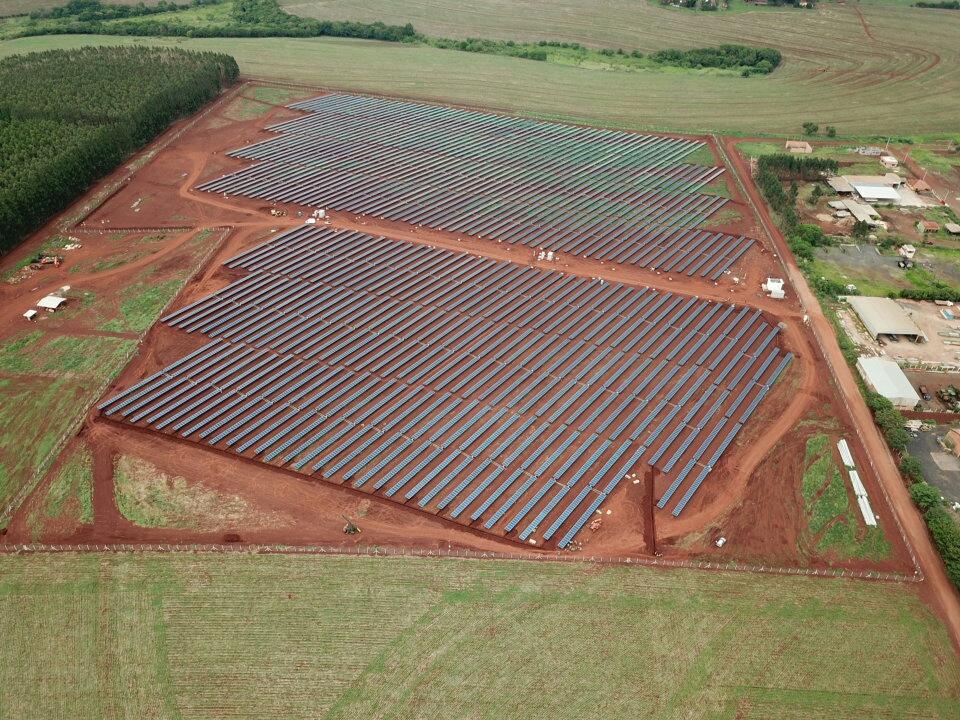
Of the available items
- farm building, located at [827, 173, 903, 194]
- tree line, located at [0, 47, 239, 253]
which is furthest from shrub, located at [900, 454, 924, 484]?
tree line, located at [0, 47, 239, 253]

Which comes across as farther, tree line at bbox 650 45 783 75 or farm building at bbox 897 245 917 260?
tree line at bbox 650 45 783 75

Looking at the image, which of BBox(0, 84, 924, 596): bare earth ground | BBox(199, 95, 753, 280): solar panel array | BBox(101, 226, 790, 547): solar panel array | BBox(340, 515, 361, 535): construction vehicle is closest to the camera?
BBox(0, 84, 924, 596): bare earth ground

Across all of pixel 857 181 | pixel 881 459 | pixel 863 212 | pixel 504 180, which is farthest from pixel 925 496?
pixel 504 180

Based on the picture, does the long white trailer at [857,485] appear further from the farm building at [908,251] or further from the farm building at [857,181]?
the farm building at [857,181]

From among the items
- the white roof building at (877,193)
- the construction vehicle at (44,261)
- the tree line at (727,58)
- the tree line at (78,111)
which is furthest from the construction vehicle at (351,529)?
the tree line at (727,58)

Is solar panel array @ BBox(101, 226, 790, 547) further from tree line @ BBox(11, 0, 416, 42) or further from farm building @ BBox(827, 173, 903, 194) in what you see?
tree line @ BBox(11, 0, 416, 42)

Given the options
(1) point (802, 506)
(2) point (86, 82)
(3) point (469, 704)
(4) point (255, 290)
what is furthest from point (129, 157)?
(1) point (802, 506)

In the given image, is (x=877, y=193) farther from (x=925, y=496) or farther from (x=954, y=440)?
(x=925, y=496)
